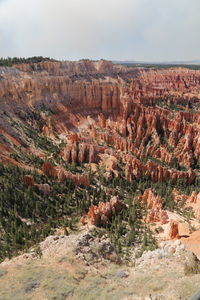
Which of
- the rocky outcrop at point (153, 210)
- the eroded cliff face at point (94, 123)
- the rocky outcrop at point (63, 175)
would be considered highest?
the eroded cliff face at point (94, 123)

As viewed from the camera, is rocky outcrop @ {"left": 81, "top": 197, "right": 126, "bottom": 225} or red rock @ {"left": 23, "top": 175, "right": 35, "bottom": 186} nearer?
rocky outcrop @ {"left": 81, "top": 197, "right": 126, "bottom": 225}

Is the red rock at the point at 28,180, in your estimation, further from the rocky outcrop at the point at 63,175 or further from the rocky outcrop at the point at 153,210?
the rocky outcrop at the point at 153,210

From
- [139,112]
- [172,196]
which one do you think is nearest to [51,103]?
[139,112]

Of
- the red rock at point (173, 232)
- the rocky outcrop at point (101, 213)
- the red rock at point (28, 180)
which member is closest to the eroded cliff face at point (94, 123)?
the red rock at point (28, 180)

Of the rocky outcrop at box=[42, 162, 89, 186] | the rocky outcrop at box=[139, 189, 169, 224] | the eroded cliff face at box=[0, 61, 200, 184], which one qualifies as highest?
the eroded cliff face at box=[0, 61, 200, 184]

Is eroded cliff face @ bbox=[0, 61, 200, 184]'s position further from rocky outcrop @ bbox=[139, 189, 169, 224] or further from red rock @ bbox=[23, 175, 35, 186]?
rocky outcrop @ bbox=[139, 189, 169, 224]

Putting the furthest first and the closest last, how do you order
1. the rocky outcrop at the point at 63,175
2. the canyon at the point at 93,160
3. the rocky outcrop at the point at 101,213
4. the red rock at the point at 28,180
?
the rocky outcrop at the point at 63,175 < the red rock at the point at 28,180 < the rocky outcrop at the point at 101,213 < the canyon at the point at 93,160

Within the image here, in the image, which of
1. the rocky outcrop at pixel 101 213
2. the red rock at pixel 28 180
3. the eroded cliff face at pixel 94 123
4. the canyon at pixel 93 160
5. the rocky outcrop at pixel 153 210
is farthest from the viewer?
the eroded cliff face at pixel 94 123

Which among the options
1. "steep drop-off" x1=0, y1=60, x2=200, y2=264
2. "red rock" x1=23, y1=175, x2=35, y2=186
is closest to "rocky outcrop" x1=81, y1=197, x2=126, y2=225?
"steep drop-off" x1=0, y1=60, x2=200, y2=264

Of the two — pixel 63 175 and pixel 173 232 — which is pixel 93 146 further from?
pixel 173 232
